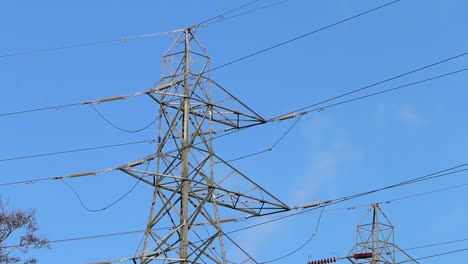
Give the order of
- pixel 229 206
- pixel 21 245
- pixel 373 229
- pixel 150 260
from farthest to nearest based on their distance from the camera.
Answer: pixel 373 229 < pixel 21 245 < pixel 229 206 < pixel 150 260

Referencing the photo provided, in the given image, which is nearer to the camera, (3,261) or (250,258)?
→ (250,258)

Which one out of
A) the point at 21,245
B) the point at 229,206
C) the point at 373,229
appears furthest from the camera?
the point at 373,229

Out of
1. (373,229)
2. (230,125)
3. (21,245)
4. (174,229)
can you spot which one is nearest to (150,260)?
(174,229)

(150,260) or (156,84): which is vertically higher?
(156,84)

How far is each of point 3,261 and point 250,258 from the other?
14.3 m

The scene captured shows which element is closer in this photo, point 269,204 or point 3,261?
point 269,204

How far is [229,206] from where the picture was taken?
31.3 meters

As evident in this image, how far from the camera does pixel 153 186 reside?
30906 mm

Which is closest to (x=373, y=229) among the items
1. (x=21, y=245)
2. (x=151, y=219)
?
(x=21, y=245)

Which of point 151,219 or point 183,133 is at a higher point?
point 183,133

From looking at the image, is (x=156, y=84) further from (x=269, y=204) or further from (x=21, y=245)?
(x=21, y=245)

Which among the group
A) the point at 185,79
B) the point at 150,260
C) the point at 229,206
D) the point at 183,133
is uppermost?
the point at 185,79

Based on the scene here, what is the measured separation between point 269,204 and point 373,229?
18.5 meters

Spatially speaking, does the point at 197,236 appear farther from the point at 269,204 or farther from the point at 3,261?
the point at 3,261
